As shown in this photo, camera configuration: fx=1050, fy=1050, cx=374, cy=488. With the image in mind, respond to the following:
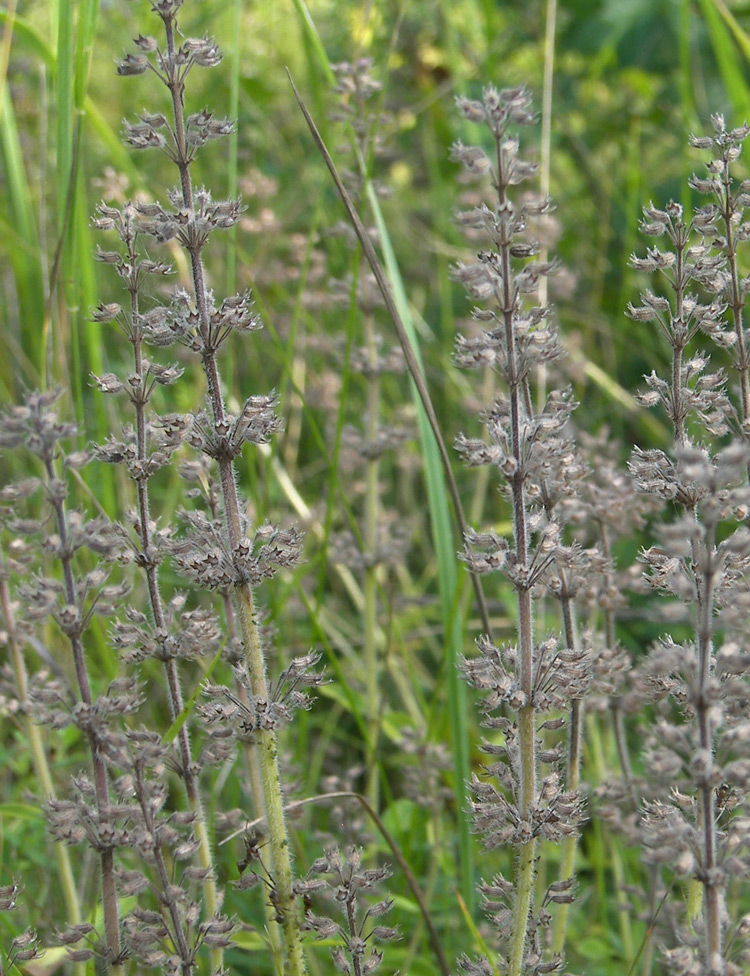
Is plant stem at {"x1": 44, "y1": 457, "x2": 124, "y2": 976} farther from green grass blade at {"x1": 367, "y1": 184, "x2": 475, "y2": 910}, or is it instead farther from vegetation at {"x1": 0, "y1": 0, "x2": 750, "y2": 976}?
green grass blade at {"x1": 367, "y1": 184, "x2": 475, "y2": 910}

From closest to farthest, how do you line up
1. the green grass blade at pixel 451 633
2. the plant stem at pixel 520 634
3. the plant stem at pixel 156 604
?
the plant stem at pixel 520 634, the plant stem at pixel 156 604, the green grass blade at pixel 451 633

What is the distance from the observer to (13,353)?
17.7ft

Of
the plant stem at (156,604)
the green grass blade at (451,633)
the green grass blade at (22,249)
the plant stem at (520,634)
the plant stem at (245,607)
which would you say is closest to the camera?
the plant stem at (520,634)

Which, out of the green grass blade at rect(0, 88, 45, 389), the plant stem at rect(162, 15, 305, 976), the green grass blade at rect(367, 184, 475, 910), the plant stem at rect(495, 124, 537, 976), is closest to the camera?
the plant stem at rect(495, 124, 537, 976)

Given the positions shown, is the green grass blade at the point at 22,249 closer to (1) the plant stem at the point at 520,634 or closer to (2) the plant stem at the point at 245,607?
(2) the plant stem at the point at 245,607

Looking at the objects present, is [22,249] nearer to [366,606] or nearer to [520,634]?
[366,606]

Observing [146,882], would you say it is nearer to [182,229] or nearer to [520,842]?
[520,842]

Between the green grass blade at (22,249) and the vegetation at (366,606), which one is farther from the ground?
the green grass blade at (22,249)

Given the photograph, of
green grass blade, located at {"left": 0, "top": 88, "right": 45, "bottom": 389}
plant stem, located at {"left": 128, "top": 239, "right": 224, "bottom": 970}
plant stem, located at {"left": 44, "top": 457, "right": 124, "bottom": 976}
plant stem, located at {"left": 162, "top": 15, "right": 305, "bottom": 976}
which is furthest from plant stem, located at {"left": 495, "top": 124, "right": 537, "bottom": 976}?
green grass blade, located at {"left": 0, "top": 88, "right": 45, "bottom": 389}

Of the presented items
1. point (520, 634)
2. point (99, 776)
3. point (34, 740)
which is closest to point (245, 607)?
point (99, 776)

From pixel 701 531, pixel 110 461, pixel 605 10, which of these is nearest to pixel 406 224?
pixel 605 10

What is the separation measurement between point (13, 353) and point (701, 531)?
448 cm

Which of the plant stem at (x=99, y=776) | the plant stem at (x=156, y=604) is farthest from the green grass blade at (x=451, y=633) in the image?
the plant stem at (x=99, y=776)

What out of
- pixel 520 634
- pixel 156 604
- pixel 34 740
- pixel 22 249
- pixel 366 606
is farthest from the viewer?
pixel 22 249
